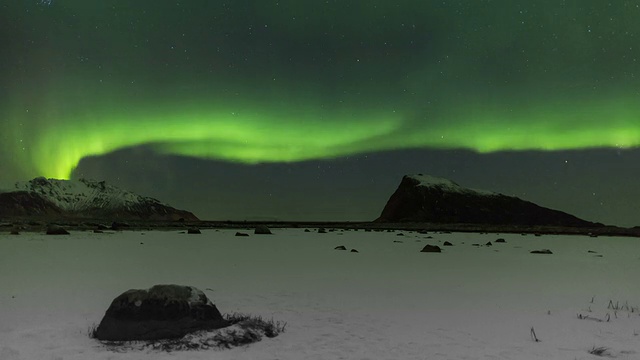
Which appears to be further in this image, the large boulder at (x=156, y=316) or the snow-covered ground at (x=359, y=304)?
the large boulder at (x=156, y=316)

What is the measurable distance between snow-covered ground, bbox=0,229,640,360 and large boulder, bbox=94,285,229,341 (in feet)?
1.83

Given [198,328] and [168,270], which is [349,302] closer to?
[198,328]

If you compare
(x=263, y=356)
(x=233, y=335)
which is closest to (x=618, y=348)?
(x=263, y=356)

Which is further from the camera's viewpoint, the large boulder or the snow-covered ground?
the large boulder

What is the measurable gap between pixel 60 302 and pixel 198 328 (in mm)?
6064

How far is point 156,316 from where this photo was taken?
9.76 metres

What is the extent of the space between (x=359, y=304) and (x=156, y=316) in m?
6.09

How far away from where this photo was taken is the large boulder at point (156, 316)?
9.56 metres

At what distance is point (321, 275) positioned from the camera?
68.0 ft

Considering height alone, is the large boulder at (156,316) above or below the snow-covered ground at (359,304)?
above

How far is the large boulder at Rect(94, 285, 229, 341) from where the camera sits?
9.56 m

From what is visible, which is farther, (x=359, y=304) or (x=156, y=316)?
(x=359, y=304)

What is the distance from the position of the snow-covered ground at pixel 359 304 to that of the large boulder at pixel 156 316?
1.83 ft

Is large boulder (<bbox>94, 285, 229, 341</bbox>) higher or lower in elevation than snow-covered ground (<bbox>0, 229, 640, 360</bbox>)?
higher
